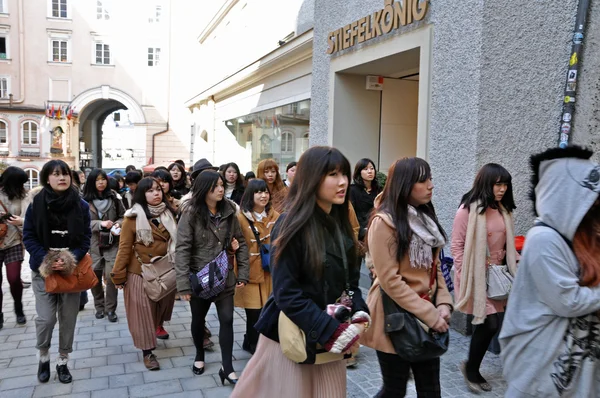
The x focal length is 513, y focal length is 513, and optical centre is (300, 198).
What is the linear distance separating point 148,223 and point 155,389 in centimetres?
156

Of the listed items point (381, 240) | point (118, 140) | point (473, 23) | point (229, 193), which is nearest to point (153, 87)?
point (229, 193)

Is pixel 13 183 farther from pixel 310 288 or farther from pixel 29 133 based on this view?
pixel 29 133

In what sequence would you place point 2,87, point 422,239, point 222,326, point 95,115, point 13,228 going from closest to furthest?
point 422,239 < point 222,326 < point 13,228 < point 2,87 < point 95,115

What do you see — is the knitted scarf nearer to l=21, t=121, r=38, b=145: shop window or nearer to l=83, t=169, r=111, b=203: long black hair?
l=83, t=169, r=111, b=203: long black hair

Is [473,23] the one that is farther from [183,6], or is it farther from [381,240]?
[183,6]

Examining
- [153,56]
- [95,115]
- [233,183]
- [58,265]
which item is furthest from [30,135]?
[58,265]

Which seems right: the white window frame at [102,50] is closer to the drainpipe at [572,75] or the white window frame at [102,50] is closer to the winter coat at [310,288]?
the drainpipe at [572,75]

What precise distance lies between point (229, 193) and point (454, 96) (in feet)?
11.5

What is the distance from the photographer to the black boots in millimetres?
4559

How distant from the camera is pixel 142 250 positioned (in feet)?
16.7

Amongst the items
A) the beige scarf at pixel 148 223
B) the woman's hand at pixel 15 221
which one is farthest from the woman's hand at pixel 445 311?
the woman's hand at pixel 15 221

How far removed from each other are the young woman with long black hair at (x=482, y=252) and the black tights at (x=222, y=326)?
6.51 feet

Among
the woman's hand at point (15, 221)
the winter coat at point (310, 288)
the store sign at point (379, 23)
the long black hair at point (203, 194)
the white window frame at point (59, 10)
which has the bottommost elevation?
the woman's hand at point (15, 221)

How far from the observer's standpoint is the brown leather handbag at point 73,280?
14.6 ft
